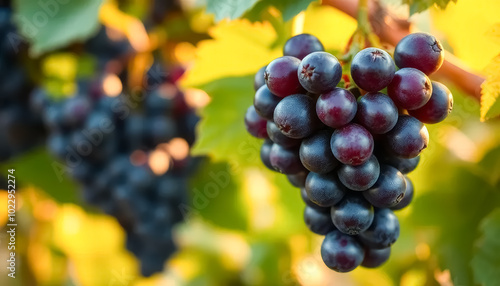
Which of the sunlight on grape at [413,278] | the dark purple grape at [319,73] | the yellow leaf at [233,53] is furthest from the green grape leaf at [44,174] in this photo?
the dark purple grape at [319,73]

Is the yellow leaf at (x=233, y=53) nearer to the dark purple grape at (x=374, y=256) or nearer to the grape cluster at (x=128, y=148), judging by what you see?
the grape cluster at (x=128, y=148)

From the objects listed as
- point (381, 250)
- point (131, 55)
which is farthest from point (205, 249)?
point (381, 250)

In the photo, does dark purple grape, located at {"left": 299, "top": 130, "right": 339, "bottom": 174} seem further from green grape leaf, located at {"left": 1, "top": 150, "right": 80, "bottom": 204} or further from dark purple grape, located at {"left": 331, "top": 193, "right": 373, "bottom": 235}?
green grape leaf, located at {"left": 1, "top": 150, "right": 80, "bottom": 204}

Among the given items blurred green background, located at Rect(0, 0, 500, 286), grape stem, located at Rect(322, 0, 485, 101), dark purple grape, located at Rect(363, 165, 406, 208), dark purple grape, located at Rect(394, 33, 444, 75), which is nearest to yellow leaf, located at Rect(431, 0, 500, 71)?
blurred green background, located at Rect(0, 0, 500, 286)

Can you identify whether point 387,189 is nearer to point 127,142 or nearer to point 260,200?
point 127,142

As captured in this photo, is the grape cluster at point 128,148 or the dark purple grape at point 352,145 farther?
the grape cluster at point 128,148

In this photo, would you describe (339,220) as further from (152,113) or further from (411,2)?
(152,113)

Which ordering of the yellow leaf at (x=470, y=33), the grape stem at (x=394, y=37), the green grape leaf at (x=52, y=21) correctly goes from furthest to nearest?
the green grape leaf at (x=52, y=21)
the yellow leaf at (x=470, y=33)
the grape stem at (x=394, y=37)
